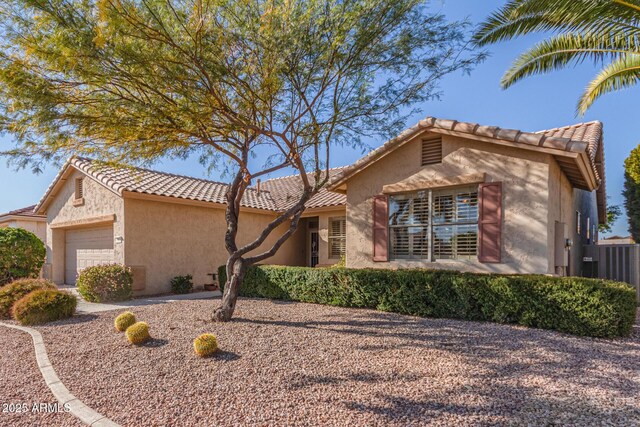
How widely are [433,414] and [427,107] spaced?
7.46 metres

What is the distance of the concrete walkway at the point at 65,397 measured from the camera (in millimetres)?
4184

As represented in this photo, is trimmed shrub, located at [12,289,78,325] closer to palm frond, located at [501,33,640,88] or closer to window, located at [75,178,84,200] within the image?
window, located at [75,178,84,200]

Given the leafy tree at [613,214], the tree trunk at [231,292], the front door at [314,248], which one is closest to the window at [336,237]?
the front door at [314,248]

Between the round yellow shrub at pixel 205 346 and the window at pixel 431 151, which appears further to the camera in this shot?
the window at pixel 431 151

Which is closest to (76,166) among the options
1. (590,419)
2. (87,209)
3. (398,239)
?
(87,209)

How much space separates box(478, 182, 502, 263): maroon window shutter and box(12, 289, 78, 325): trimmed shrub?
414 inches

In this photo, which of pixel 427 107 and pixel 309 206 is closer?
pixel 427 107

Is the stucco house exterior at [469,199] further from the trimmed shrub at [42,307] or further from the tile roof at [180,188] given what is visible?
the trimmed shrub at [42,307]

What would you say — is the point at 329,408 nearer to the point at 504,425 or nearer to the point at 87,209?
the point at 504,425

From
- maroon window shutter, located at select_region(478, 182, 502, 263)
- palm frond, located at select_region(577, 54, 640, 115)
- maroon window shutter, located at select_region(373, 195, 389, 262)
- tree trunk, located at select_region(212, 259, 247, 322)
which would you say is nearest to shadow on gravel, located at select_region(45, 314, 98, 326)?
tree trunk, located at select_region(212, 259, 247, 322)

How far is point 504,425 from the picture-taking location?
379cm

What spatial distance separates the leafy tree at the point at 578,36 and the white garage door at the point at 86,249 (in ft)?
48.9

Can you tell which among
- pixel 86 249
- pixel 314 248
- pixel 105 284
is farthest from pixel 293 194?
pixel 105 284

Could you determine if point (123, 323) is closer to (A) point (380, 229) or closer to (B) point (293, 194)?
(A) point (380, 229)
